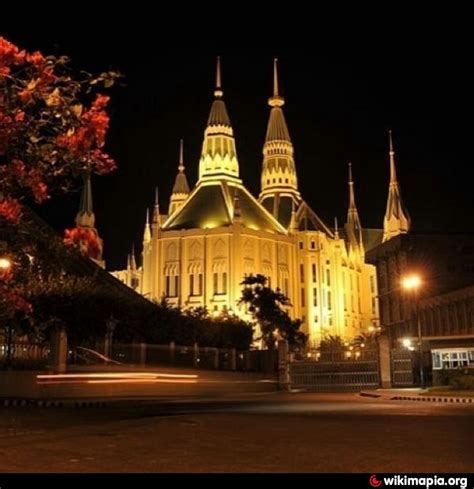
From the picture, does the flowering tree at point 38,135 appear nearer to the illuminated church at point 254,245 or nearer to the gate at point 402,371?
the gate at point 402,371

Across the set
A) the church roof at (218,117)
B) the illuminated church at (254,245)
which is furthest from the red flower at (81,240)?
the church roof at (218,117)

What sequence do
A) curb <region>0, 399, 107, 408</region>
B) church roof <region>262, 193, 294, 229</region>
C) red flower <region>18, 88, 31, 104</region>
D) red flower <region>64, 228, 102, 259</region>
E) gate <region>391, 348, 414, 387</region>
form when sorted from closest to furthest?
red flower <region>18, 88, 31, 104</region> < red flower <region>64, 228, 102, 259</region> < curb <region>0, 399, 107, 408</region> < gate <region>391, 348, 414, 387</region> < church roof <region>262, 193, 294, 229</region>

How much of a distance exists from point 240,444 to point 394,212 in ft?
347

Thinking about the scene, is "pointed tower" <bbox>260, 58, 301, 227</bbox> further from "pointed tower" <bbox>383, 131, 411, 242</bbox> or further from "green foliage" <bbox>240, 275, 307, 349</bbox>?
"green foliage" <bbox>240, 275, 307, 349</bbox>

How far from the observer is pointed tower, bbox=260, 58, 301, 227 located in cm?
11238

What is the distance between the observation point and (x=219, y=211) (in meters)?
98.1

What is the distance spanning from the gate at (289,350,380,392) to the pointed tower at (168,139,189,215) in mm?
70374

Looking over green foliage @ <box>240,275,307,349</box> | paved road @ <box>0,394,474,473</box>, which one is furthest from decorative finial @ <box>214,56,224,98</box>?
paved road @ <box>0,394,474,473</box>

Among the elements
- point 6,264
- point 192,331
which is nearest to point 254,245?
point 192,331

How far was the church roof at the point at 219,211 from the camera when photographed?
97562mm

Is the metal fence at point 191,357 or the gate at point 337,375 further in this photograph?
the gate at point 337,375

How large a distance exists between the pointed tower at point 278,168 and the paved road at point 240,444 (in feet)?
319

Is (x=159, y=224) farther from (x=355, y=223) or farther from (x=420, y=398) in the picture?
(x=420, y=398)

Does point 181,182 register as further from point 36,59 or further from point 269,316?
point 36,59
